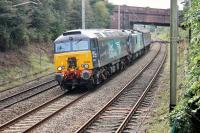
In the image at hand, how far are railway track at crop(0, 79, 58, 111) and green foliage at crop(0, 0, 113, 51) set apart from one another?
261 inches

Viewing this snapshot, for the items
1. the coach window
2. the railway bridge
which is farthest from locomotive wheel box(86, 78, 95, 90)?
the railway bridge

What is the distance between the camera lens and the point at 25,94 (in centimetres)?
2256

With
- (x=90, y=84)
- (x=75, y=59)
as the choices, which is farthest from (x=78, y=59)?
(x=90, y=84)

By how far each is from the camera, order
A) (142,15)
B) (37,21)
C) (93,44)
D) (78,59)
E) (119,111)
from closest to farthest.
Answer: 1. (119,111)
2. (78,59)
3. (93,44)
4. (37,21)
5. (142,15)

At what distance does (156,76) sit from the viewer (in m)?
28.2

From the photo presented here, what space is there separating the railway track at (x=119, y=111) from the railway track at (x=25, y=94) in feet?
14.8

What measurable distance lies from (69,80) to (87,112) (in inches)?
221

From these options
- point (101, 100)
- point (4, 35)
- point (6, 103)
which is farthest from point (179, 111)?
point (4, 35)

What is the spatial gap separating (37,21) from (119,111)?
85.1ft

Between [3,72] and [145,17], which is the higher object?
[145,17]

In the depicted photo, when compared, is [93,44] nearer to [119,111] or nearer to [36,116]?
[119,111]

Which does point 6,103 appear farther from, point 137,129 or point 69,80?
point 137,129

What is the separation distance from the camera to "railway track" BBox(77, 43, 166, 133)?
1430 centimetres

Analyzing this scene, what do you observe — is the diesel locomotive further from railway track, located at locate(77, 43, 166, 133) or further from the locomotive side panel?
railway track, located at locate(77, 43, 166, 133)
